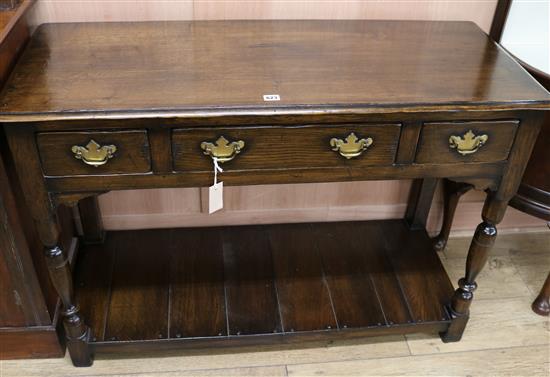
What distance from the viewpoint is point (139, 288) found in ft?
5.60

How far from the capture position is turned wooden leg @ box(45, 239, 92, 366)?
1373 mm

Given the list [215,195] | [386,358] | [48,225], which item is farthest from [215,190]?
[386,358]

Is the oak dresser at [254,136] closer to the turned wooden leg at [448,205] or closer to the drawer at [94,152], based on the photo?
the drawer at [94,152]

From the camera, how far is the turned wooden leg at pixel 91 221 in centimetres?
177

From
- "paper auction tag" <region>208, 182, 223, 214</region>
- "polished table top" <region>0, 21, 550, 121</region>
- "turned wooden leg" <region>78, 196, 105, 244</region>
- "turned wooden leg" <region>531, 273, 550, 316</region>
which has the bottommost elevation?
"turned wooden leg" <region>531, 273, 550, 316</region>

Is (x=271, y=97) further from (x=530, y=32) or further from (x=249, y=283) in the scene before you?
(x=530, y=32)

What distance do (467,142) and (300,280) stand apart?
0.69 meters

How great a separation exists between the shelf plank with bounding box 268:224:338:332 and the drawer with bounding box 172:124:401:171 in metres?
0.54

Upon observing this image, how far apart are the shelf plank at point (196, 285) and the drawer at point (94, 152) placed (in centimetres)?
55

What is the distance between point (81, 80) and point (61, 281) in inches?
19.3

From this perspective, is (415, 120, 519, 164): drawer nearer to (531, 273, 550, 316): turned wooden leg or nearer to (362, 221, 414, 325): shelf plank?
(362, 221, 414, 325): shelf plank

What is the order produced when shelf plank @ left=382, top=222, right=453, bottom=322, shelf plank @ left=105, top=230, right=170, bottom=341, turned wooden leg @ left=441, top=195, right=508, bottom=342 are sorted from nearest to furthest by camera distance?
turned wooden leg @ left=441, top=195, right=508, bottom=342, shelf plank @ left=105, top=230, right=170, bottom=341, shelf plank @ left=382, top=222, right=453, bottom=322

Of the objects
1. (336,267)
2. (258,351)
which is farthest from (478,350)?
(258,351)

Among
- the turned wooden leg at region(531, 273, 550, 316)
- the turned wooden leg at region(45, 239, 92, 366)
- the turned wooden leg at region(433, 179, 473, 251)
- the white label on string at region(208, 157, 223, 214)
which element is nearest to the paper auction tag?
the white label on string at region(208, 157, 223, 214)
